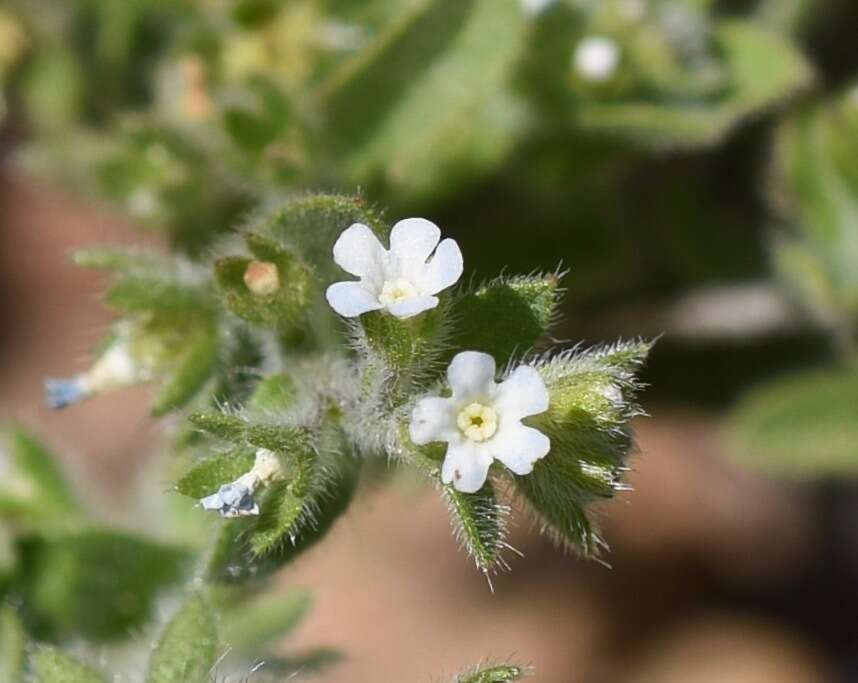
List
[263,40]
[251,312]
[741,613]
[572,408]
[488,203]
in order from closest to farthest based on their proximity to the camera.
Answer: [572,408] < [251,312] < [263,40] < [488,203] < [741,613]

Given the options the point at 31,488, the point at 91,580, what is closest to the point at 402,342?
the point at 91,580

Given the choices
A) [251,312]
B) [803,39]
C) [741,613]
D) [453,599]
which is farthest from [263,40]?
[741,613]

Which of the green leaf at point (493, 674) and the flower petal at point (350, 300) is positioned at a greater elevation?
the flower petal at point (350, 300)

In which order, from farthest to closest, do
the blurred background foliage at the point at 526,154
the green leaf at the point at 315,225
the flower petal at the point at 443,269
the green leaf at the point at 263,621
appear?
the blurred background foliage at the point at 526,154
the green leaf at the point at 263,621
the green leaf at the point at 315,225
the flower petal at the point at 443,269

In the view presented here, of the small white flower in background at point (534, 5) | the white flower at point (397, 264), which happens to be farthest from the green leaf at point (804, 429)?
the white flower at point (397, 264)

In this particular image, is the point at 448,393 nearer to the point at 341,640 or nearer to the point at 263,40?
the point at 263,40

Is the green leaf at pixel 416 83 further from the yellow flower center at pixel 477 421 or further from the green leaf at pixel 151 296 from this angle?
the yellow flower center at pixel 477 421

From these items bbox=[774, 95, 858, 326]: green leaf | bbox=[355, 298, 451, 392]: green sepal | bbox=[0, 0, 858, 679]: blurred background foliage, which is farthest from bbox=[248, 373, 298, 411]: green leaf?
bbox=[774, 95, 858, 326]: green leaf
